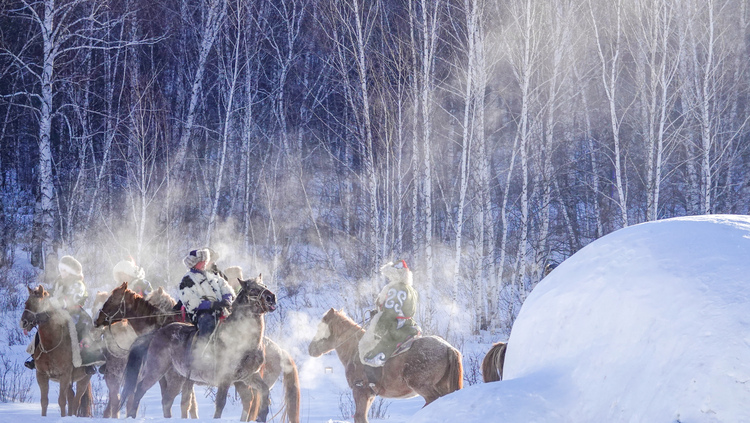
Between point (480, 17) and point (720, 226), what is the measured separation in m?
12.1

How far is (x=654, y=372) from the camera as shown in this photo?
233 centimetres

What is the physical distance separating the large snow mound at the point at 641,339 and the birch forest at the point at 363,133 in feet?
32.3

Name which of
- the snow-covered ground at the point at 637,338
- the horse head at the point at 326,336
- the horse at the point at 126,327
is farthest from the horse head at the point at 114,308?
the snow-covered ground at the point at 637,338

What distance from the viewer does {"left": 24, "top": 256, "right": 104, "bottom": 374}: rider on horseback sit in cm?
727

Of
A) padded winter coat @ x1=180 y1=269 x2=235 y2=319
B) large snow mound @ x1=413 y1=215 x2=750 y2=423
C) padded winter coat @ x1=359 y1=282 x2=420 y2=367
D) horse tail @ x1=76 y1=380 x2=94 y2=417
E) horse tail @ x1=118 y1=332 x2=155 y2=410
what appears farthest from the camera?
horse tail @ x1=76 y1=380 x2=94 y2=417

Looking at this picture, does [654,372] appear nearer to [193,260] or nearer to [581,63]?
[193,260]

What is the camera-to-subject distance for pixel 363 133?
541 inches

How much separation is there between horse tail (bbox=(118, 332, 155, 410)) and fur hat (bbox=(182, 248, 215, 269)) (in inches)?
41.6

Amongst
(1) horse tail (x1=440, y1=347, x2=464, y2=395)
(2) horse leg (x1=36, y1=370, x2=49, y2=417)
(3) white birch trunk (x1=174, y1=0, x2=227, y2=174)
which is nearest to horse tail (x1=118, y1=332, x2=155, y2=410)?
(2) horse leg (x1=36, y1=370, x2=49, y2=417)

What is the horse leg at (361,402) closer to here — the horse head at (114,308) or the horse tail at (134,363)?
the horse tail at (134,363)

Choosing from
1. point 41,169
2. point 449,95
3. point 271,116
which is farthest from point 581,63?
point 41,169

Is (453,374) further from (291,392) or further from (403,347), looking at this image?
(291,392)

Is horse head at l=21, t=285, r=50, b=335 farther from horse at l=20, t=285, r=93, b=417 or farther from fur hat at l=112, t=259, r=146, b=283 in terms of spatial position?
fur hat at l=112, t=259, r=146, b=283

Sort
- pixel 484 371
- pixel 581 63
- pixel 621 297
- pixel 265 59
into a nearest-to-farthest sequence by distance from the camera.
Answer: pixel 621 297, pixel 484 371, pixel 581 63, pixel 265 59
